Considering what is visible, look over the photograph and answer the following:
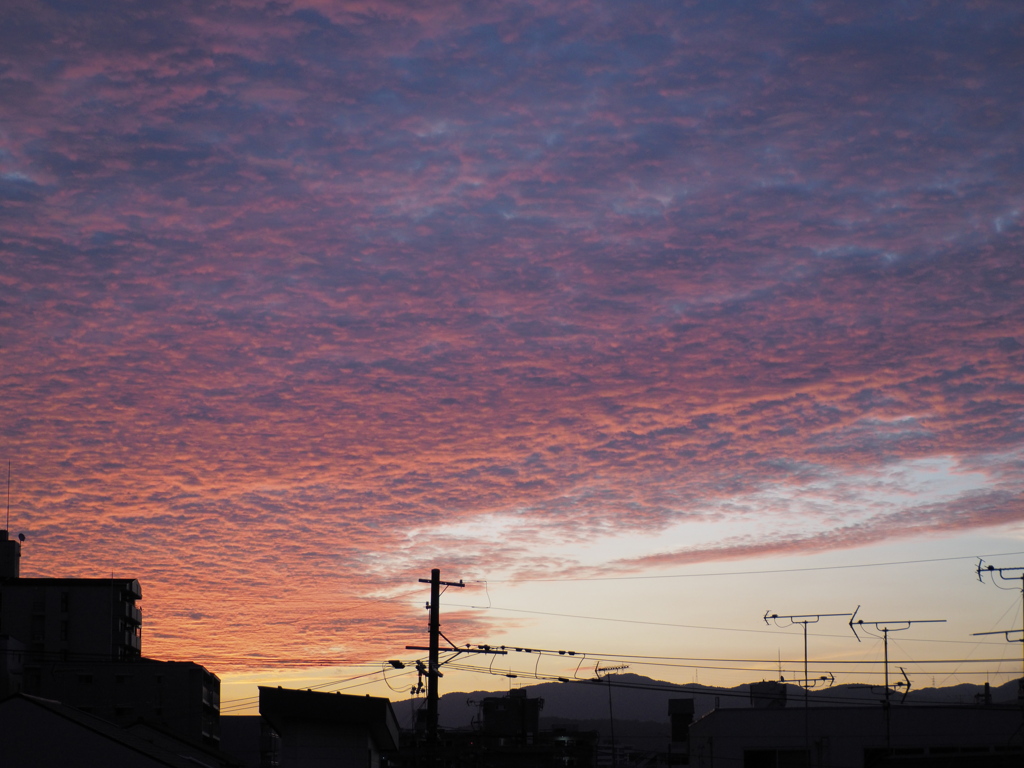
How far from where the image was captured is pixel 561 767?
108m

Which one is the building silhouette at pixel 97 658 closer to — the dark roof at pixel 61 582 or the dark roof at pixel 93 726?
the dark roof at pixel 61 582

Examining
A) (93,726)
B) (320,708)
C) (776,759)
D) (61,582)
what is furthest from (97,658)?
(320,708)

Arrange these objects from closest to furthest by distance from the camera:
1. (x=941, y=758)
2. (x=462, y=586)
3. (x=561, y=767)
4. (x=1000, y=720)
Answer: (x=941, y=758) < (x=462, y=586) < (x=1000, y=720) < (x=561, y=767)

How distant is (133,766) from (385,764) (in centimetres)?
1266

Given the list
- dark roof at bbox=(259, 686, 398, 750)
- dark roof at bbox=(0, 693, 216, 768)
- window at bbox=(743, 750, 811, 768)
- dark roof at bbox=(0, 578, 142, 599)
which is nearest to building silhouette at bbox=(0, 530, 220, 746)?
dark roof at bbox=(0, 578, 142, 599)

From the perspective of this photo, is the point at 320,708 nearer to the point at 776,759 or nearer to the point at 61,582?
the point at 776,759

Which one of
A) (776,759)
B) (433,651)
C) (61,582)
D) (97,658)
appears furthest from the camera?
(61,582)

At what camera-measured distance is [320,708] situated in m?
43.6

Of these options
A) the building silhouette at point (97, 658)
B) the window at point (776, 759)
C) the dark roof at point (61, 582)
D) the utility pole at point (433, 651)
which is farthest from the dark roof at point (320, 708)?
the dark roof at point (61, 582)

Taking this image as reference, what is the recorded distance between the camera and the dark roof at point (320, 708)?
42906 millimetres

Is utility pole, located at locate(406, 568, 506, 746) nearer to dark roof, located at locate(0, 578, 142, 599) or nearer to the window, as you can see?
the window

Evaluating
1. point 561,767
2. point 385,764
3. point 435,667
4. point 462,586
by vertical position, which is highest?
point 462,586

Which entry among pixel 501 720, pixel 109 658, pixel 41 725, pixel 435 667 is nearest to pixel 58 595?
pixel 109 658

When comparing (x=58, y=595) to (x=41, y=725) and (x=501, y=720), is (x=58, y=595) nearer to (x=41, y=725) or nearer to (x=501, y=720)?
(x=501, y=720)
